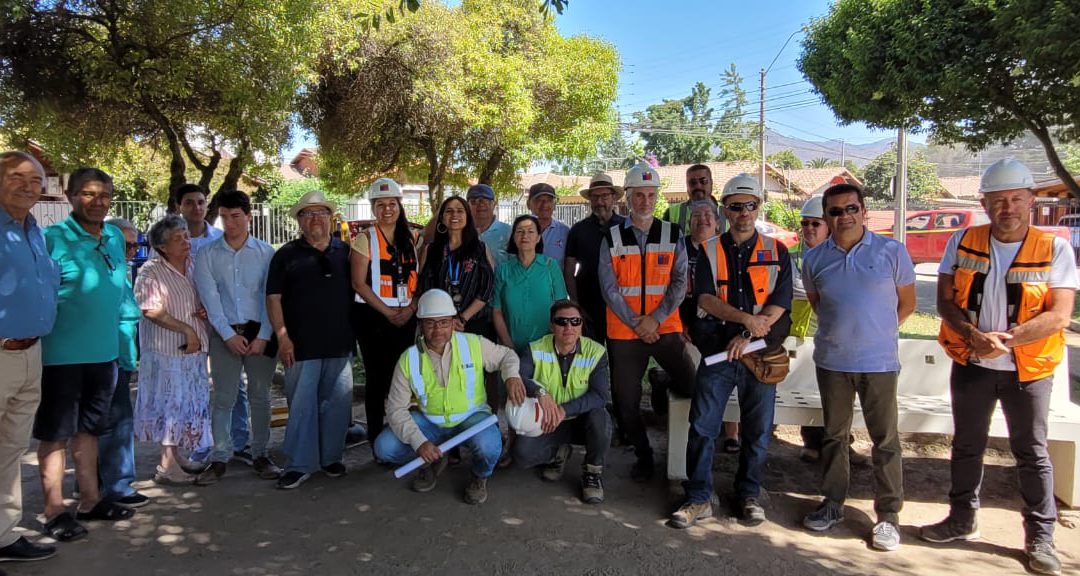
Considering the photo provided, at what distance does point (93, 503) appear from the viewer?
152 inches

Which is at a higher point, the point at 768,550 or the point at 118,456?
the point at 118,456

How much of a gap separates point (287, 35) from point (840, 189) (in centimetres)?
581

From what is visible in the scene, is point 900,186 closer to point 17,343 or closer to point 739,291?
point 739,291

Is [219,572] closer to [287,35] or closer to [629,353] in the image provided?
[629,353]

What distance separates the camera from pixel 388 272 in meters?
4.57

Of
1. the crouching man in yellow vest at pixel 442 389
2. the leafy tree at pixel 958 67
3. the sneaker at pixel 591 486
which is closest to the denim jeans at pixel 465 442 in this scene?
the crouching man in yellow vest at pixel 442 389

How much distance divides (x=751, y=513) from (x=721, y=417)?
56cm

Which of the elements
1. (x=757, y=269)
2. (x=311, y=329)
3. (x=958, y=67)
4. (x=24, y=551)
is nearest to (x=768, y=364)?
(x=757, y=269)

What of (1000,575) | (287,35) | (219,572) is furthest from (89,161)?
(1000,575)

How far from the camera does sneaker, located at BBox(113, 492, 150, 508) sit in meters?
4.04

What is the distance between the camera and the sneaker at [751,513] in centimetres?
381

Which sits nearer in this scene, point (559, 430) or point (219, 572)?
point (219, 572)

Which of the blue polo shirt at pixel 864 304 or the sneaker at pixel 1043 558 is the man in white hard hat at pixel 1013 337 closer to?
the sneaker at pixel 1043 558

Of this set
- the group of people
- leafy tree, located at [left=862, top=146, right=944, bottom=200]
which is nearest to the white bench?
the group of people
